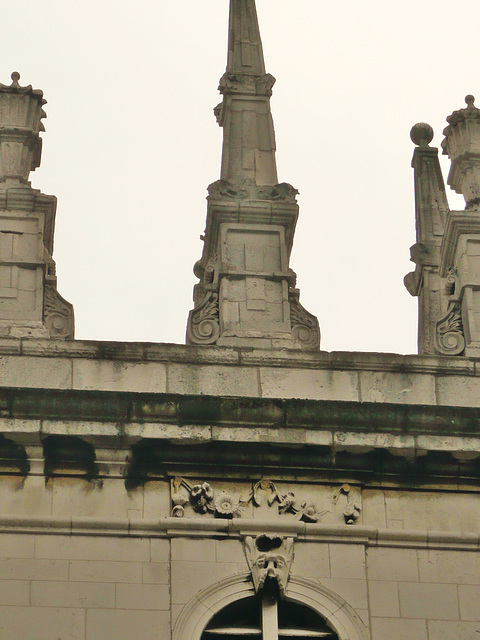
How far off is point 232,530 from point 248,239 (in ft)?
13.7

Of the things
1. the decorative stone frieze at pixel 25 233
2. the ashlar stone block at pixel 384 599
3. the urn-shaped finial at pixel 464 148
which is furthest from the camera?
the urn-shaped finial at pixel 464 148

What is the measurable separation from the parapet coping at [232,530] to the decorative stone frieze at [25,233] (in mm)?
2510

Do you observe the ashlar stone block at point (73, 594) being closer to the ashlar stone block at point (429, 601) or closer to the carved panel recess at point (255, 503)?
the carved panel recess at point (255, 503)

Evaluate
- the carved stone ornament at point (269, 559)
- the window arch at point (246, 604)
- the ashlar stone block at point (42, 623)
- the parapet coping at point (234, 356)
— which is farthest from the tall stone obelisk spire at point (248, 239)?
the ashlar stone block at point (42, 623)

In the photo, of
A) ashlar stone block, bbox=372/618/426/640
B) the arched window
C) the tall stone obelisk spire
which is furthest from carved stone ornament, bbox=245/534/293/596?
the tall stone obelisk spire

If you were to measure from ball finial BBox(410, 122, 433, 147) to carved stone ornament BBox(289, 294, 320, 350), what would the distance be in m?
4.61

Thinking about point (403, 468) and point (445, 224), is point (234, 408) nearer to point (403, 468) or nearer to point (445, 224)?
point (403, 468)

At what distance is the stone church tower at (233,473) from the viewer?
73.0ft

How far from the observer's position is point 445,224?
1033 inches

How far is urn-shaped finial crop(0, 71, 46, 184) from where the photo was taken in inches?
1014

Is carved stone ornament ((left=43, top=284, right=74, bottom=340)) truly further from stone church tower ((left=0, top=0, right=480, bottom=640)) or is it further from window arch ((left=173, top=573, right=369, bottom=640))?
window arch ((left=173, top=573, right=369, bottom=640))

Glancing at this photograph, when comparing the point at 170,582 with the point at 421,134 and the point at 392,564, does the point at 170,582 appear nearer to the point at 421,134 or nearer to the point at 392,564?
the point at 392,564

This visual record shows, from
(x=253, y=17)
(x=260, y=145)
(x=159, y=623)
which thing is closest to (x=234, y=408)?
(x=159, y=623)

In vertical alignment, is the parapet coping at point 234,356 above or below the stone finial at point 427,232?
below
